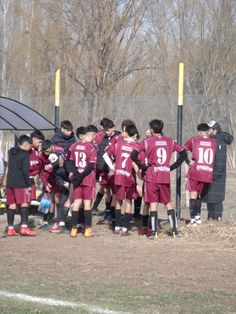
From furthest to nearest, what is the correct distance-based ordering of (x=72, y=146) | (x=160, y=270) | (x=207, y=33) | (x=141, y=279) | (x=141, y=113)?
1. (x=207, y=33)
2. (x=141, y=113)
3. (x=72, y=146)
4. (x=160, y=270)
5. (x=141, y=279)

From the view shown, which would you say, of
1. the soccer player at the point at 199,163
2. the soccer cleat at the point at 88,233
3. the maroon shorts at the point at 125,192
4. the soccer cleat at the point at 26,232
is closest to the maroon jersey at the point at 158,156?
the maroon shorts at the point at 125,192

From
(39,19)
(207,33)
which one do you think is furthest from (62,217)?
(39,19)

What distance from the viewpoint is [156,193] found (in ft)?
39.4

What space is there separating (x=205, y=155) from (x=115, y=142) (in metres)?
1.51

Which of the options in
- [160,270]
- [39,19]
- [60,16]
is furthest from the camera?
[39,19]

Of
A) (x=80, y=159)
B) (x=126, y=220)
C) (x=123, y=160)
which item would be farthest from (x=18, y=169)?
(x=126, y=220)

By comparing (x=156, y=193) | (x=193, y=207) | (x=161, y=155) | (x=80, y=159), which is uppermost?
(x=161, y=155)

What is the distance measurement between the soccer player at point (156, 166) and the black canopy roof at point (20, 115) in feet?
16.2

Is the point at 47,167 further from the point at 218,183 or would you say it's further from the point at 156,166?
the point at 218,183

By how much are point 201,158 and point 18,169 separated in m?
3.02

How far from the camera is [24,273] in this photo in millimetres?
9094

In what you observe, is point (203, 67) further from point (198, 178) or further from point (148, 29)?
point (198, 178)

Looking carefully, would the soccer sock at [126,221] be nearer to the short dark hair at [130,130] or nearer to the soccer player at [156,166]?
the soccer player at [156,166]

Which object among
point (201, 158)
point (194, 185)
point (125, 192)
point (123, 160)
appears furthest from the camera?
point (194, 185)
